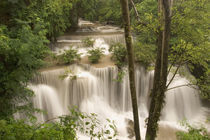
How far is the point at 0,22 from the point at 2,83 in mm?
1963

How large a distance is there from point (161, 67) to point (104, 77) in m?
4.49

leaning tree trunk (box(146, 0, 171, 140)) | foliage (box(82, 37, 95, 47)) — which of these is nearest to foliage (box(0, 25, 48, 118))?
leaning tree trunk (box(146, 0, 171, 140))

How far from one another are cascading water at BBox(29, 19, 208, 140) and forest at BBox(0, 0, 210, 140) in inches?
1.8

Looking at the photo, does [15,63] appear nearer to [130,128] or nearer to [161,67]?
[161,67]

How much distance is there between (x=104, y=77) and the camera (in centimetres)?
858

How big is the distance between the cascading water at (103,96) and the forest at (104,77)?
0.05 m

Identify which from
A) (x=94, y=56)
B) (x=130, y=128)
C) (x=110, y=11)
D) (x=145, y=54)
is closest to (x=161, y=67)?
(x=130, y=128)

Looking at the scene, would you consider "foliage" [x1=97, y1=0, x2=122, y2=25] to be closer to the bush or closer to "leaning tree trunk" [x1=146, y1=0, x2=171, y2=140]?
the bush

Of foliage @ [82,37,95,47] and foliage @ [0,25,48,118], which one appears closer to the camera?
foliage @ [0,25,48,118]

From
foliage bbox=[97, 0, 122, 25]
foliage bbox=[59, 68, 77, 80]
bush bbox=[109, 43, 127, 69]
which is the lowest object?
foliage bbox=[59, 68, 77, 80]

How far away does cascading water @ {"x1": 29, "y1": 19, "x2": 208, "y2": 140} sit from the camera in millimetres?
7371

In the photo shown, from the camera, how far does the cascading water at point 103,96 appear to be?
7371 millimetres

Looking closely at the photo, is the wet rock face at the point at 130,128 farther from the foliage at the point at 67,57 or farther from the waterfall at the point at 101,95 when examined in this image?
the foliage at the point at 67,57

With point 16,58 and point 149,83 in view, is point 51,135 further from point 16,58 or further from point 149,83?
point 149,83
